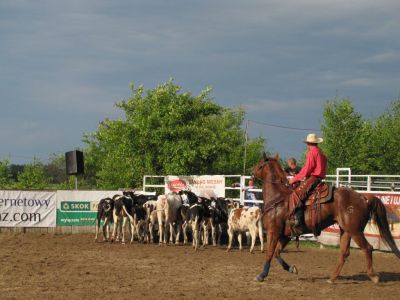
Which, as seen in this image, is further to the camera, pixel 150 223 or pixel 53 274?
pixel 150 223

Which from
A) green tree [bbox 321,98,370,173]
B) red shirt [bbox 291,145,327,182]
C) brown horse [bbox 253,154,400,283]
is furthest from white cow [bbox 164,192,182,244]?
green tree [bbox 321,98,370,173]

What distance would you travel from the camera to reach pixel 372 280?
11.9 m

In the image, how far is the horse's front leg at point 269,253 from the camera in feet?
39.5

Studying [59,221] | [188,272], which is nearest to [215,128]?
[59,221]

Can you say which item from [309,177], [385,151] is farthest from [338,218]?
[385,151]

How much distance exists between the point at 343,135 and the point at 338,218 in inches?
1234

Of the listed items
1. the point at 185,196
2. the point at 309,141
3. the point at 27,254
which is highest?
the point at 309,141

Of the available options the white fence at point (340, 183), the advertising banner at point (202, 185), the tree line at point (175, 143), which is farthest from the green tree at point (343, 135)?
the advertising banner at point (202, 185)

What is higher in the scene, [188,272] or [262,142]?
[262,142]

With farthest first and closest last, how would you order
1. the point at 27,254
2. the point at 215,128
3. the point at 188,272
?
the point at 215,128, the point at 27,254, the point at 188,272

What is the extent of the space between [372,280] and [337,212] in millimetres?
1448

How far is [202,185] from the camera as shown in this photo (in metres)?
24.6

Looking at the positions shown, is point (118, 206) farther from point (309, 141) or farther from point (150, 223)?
point (309, 141)

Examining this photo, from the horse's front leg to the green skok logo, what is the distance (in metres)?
15.2
